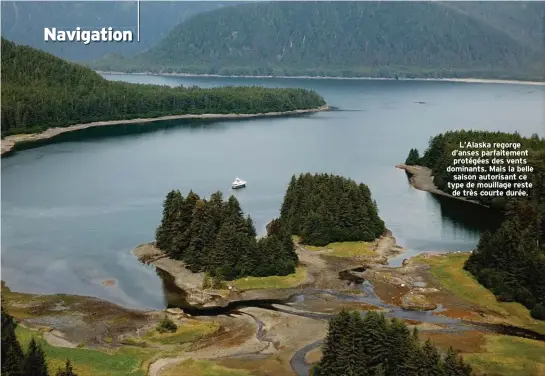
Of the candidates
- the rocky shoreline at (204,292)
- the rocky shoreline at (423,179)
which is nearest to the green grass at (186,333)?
the rocky shoreline at (204,292)

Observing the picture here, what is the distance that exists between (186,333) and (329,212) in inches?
1457

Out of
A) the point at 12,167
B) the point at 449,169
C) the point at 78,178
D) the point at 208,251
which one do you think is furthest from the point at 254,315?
the point at 12,167

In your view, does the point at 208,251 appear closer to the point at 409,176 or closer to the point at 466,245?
the point at 466,245

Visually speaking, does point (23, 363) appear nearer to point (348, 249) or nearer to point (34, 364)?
point (34, 364)

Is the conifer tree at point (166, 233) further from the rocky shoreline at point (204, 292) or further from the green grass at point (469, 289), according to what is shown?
the green grass at point (469, 289)

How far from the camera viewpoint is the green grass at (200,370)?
61.4 meters

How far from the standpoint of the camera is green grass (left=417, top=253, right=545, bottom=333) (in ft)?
247

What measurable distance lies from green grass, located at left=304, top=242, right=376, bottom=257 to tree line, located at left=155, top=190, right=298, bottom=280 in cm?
750

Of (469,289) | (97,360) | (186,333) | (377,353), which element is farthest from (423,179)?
(97,360)

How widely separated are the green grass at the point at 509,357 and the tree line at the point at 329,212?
1299 inches

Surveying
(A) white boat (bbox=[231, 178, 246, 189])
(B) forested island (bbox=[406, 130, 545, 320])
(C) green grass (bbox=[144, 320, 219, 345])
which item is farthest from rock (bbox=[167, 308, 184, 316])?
(A) white boat (bbox=[231, 178, 246, 189])

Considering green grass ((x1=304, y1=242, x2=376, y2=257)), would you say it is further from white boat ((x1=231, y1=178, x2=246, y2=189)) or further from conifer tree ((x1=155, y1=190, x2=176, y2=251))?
white boat ((x1=231, y1=178, x2=246, y2=189))

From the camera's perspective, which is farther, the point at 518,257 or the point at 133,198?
the point at 133,198

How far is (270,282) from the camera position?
8456 cm
